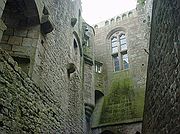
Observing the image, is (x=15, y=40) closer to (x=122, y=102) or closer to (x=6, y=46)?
(x=6, y=46)

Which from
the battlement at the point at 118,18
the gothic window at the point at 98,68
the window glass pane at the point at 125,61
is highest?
the battlement at the point at 118,18

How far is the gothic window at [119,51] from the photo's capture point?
47.7 ft

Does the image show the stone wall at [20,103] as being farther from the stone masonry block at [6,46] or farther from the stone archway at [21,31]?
the stone masonry block at [6,46]

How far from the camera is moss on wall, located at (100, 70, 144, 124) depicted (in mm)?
11438

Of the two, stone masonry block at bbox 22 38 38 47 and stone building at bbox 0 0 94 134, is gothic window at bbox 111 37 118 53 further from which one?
stone masonry block at bbox 22 38 38 47

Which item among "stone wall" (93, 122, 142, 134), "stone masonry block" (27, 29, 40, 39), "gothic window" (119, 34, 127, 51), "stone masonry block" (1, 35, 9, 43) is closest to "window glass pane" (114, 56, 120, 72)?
"gothic window" (119, 34, 127, 51)

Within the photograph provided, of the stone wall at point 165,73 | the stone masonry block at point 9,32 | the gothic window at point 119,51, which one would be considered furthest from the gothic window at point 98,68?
the stone wall at point 165,73

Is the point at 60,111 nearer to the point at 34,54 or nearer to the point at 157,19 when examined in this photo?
the point at 34,54

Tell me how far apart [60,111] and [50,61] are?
1435 mm

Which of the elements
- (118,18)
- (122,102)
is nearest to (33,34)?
(122,102)

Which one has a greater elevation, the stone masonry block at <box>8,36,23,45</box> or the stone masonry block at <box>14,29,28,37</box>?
the stone masonry block at <box>14,29,28,37</box>

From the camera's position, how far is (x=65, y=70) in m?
7.97

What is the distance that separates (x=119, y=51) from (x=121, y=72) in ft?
5.47

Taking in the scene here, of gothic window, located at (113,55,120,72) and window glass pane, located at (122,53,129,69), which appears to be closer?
window glass pane, located at (122,53,129,69)
